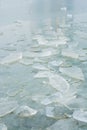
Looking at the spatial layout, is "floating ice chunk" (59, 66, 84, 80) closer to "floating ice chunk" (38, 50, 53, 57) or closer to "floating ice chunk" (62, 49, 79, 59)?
"floating ice chunk" (62, 49, 79, 59)

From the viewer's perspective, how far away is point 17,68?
2953 millimetres

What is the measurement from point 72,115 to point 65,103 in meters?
0.22

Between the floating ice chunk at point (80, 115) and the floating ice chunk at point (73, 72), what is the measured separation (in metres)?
0.67

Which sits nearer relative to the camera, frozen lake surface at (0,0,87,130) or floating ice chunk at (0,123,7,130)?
floating ice chunk at (0,123,7,130)

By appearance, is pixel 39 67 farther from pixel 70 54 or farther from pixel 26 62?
pixel 70 54

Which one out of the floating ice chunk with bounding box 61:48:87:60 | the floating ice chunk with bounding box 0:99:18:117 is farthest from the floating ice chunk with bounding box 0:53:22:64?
the floating ice chunk with bounding box 0:99:18:117

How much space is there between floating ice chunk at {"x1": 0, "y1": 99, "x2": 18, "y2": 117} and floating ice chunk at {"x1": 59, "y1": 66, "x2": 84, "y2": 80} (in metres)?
0.71

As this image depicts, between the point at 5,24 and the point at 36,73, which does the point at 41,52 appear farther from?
the point at 5,24

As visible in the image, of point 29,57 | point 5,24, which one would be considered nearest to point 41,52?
point 29,57

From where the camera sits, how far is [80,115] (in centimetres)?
190

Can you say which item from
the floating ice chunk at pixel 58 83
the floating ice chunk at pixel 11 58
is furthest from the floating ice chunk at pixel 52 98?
the floating ice chunk at pixel 11 58

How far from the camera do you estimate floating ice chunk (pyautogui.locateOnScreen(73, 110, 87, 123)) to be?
184 centimetres

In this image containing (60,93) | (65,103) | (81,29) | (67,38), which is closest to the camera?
(65,103)

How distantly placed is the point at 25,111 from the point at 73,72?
2.81 feet
